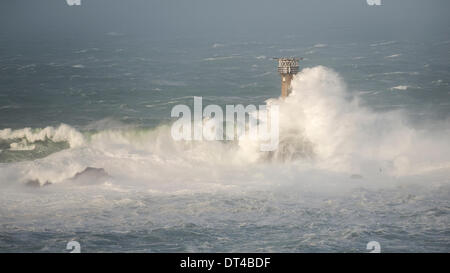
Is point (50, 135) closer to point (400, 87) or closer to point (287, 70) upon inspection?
point (287, 70)

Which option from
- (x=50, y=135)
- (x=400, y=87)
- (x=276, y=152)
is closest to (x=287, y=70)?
(x=276, y=152)

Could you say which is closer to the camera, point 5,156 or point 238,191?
point 238,191

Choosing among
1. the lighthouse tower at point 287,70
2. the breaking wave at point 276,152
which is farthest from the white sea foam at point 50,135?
the lighthouse tower at point 287,70

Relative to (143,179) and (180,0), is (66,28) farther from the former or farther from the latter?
(143,179)

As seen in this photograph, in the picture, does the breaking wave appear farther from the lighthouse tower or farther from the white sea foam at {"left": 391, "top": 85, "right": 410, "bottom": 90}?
the white sea foam at {"left": 391, "top": 85, "right": 410, "bottom": 90}

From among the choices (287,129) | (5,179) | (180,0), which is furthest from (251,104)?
(180,0)

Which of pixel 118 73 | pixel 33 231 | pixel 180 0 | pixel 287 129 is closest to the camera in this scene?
pixel 33 231

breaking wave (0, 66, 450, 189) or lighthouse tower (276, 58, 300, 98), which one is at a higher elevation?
lighthouse tower (276, 58, 300, 98)

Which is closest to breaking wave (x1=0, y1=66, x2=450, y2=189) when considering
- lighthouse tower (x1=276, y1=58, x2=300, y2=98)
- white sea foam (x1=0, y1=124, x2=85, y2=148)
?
white sea foam (x1=0, y1=124, x2=85, y2=148)
